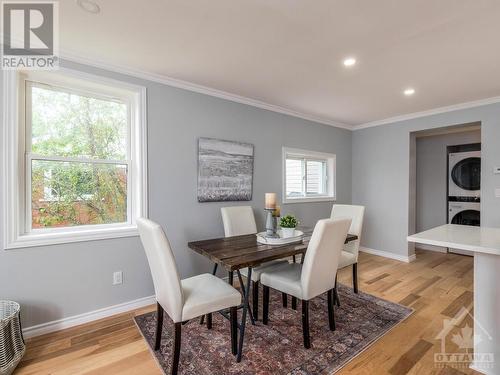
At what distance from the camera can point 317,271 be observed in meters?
1.94

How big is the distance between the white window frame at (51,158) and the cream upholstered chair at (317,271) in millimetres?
1593

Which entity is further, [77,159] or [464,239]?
[77,159]

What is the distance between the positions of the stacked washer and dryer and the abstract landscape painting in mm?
3738

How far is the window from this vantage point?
157 inches

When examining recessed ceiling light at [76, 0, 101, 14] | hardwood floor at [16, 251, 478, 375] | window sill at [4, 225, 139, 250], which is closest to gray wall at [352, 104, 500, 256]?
hardwood floor at [16, 251, 478, 375]

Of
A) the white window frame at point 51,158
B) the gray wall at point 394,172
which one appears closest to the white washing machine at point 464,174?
the gray wall at point 394,172

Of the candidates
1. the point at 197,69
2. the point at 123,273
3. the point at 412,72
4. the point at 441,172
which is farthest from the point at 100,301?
the point at 441,172

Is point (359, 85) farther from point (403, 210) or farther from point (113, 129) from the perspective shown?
point (113, 129)

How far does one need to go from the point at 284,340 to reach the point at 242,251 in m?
0.79

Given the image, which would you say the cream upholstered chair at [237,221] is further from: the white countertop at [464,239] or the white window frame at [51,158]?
the white countertop at [464,239]

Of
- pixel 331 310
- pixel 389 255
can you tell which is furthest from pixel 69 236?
pixel 389 255

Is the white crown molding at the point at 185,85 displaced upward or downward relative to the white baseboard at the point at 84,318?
upward

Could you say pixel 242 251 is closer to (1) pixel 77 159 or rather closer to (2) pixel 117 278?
(2) pixel 117 278

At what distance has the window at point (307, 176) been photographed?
3.99 meters
